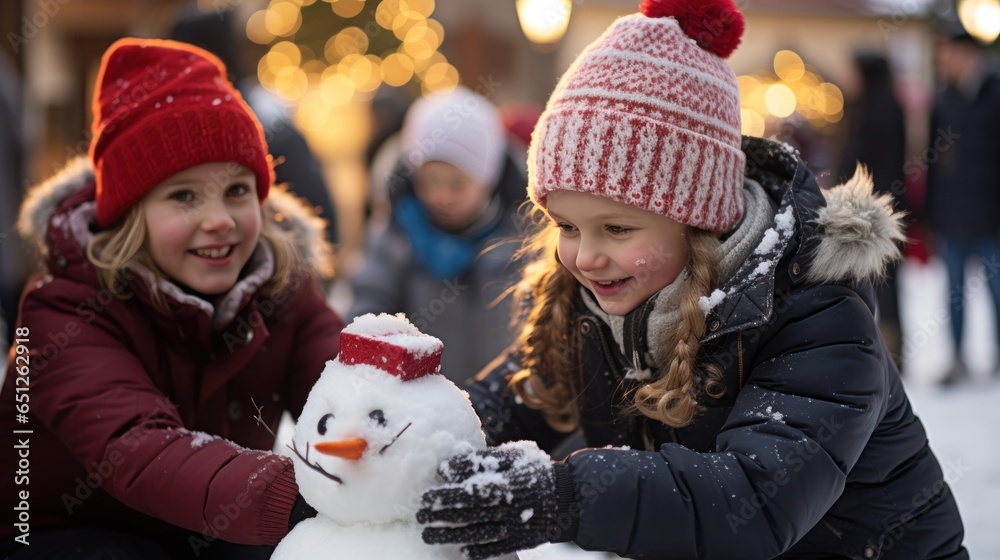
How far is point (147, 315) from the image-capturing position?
218cm

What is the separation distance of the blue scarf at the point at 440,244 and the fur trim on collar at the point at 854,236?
216cm

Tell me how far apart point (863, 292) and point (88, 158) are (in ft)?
6.01

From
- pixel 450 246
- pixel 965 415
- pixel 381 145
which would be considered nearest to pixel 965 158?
pixel 965 415

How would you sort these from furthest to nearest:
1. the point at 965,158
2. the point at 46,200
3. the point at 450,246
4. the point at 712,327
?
the point at 965,158 → the point at 450,246 → the point at 46,200 → the point at 712,327

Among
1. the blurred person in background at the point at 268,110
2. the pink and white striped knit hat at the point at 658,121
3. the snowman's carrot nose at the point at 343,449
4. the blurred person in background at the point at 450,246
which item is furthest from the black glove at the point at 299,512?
the blurred person in background at the point at 268,110

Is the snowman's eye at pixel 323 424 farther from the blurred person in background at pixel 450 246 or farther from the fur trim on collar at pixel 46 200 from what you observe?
the blurred person in background at pixel 450 246

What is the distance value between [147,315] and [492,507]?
1.04 meters

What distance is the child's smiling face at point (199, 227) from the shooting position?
7.17 ft

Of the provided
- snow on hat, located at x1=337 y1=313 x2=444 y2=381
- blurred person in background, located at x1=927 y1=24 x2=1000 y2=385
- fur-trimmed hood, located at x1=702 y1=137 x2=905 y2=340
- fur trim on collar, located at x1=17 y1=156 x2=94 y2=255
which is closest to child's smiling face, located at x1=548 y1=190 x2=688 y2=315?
fur-trimmed hood, located at x1=702 y1=137 x2=905 y2=340

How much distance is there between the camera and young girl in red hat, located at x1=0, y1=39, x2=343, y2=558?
2.02 metres

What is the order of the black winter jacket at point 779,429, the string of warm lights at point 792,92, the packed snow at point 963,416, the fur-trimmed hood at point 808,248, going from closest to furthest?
the black winter jacket at point 779,429 → the fur-trimmed hood at point 808,248 → the packed snow at point 963,416 → the string of warm lights at point 792,92

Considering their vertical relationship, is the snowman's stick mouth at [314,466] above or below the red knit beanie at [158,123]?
below

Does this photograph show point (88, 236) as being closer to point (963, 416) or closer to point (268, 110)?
point (268, 110)

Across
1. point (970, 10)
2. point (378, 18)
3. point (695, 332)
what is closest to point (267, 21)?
point (378, 18)
